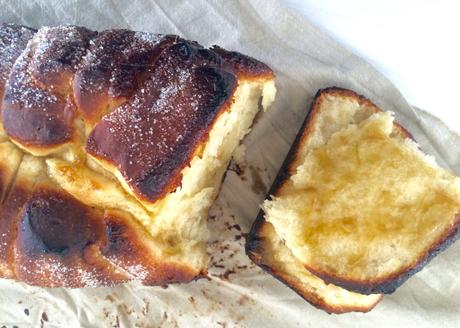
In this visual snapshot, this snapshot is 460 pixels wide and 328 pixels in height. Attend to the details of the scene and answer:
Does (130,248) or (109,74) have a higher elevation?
(109,74)

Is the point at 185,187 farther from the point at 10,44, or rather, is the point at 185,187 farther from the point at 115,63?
the point at 10,44

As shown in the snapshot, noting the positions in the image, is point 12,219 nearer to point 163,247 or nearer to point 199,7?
point 163,247

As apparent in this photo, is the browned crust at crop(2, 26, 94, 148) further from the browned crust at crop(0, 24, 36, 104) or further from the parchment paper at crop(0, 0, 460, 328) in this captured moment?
the parchment paper at crop(0, 0, 460, 328)

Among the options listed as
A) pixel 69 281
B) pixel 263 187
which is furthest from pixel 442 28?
pixel 69 281

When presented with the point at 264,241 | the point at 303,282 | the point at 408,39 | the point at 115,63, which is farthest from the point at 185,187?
the point at 408,39

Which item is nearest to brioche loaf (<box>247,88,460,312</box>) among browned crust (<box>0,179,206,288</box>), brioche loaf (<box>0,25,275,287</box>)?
brioche loaf (<box>0,25,275,287</box>)

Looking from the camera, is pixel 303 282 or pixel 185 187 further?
pixel 303 282
